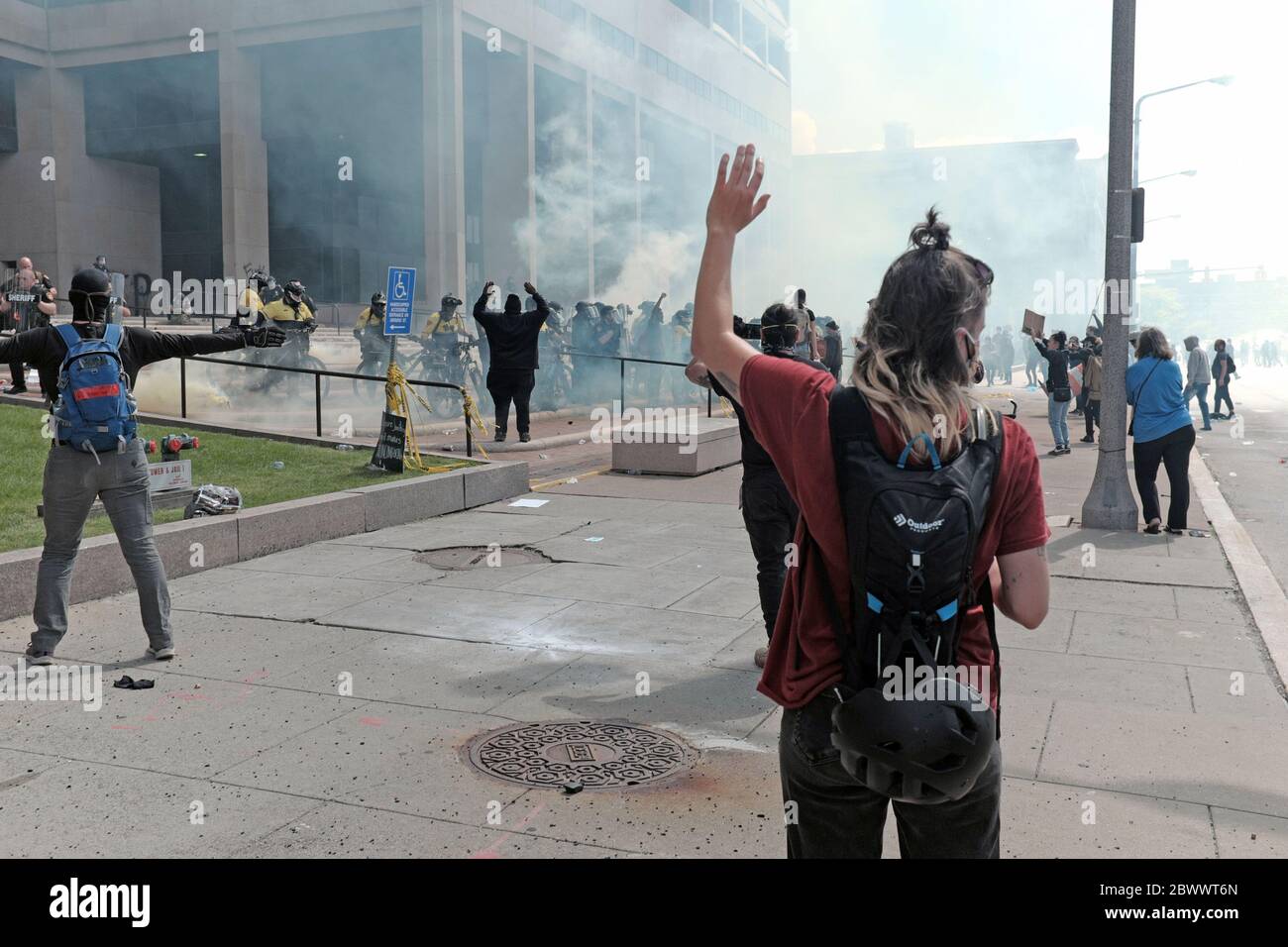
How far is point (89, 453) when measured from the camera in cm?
496

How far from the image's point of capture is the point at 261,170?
110 ft

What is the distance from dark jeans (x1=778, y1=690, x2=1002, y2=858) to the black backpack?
0.15 m

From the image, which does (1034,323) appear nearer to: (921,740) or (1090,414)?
(1090,414)

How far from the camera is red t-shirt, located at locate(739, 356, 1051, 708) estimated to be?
1915 mm

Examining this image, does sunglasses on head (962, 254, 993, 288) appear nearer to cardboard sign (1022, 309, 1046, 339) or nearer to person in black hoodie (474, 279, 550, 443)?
person in black hoodie (474, 279, 550, 443)

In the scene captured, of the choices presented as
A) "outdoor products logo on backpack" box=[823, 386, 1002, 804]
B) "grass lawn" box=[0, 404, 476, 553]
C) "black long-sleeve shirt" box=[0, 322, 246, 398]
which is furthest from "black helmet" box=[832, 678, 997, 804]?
"grass lawn" box=[0, 404, 476, 553]

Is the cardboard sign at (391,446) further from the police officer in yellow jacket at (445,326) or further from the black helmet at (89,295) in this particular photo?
the police officer in yellow jacket at (445,326)

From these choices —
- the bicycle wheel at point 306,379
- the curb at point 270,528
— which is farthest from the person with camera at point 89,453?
the bicycle wheel at point 306,379

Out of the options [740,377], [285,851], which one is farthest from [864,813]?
[285,851]

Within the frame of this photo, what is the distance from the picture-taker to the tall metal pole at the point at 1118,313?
8938 mm

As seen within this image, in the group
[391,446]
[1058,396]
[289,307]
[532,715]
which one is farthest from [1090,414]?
[532,715]

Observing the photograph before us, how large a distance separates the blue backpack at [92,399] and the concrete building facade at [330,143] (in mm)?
26953

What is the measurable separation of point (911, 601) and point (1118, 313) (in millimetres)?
7821
